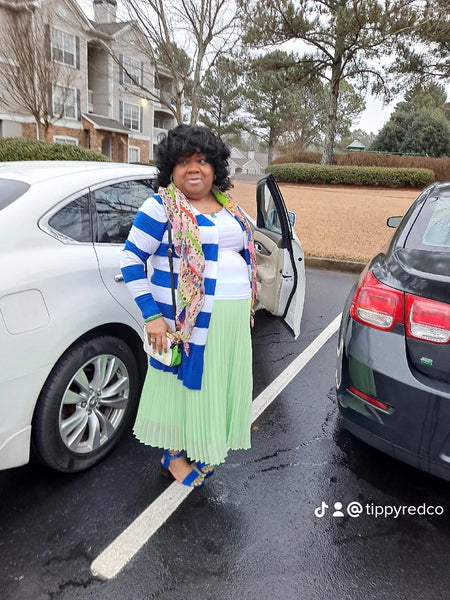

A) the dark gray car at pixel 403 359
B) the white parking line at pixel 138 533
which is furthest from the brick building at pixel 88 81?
the white parking line at pixel 138 533

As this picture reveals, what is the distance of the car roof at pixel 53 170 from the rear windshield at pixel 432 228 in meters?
1.45

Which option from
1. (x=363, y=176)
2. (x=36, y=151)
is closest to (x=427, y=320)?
(x=36, y=151)

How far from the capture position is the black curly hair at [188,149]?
69.4 inches

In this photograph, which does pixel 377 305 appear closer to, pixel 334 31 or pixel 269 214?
pixel 269 214

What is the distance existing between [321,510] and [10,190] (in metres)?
2.19

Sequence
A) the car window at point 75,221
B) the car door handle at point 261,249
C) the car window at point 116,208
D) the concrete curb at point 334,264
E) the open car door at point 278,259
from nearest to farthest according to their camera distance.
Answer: the car window at point 75,221 → the car window at point 116,208 → the open car door at point 278,259 → the car door handle at point 261,249 → the concrete curb at point 334,264

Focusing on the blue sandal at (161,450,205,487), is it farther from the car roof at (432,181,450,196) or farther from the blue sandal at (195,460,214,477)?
the car roof at (432,181,450,196)

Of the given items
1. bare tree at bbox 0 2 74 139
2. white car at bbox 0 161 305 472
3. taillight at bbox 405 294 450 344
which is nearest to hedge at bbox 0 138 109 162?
bare tree at bbox 0 2 74 139

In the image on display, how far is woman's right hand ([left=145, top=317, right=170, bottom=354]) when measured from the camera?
1780 mm

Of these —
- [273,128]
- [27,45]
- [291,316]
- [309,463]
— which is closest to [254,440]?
[309,463]

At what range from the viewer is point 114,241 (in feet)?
8.05

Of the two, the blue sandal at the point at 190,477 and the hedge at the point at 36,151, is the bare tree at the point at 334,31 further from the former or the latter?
the blue sandal at the point at 190,477

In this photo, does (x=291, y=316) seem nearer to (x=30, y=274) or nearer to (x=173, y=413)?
(x=173, y=413)

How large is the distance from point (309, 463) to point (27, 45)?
16.7 meters
